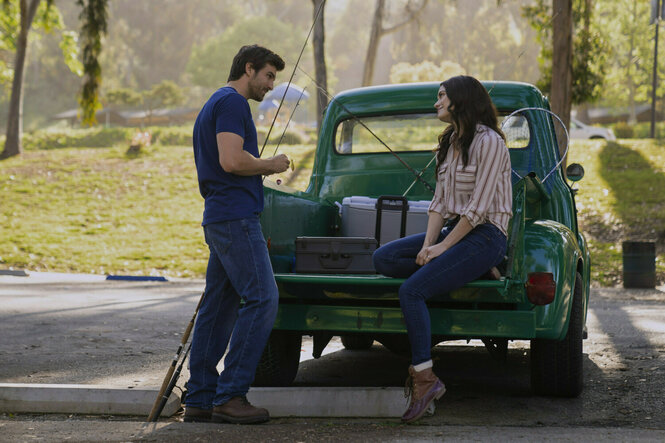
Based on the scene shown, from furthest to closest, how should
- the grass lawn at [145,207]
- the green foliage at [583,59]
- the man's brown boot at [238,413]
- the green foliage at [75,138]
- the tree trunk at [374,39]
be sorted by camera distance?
the green foliage at [75,138] → the tree trunk at [374,39] → the green foliage at [583,59] → the grass lawn at [145,207] → the man's brown boot at [238,413]

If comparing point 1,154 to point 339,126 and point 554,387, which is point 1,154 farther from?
point 554,387

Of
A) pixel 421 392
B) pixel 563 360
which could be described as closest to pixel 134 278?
pixel 563 360

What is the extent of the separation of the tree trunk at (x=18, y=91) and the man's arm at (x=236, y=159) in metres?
25.0

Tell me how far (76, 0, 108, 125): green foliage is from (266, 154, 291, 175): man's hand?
1623cm

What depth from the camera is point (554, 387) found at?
5.88 meters

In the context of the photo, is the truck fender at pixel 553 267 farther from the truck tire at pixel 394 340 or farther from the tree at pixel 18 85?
the tree at pixel 18 85

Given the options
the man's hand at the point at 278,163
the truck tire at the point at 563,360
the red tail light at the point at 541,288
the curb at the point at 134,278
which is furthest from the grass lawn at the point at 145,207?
the man's hand at the point at 278,163

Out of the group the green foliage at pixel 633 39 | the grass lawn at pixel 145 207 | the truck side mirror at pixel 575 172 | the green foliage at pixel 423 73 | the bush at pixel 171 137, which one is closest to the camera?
the truck side mirror at pixel 575 172

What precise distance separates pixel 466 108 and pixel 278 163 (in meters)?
1.06

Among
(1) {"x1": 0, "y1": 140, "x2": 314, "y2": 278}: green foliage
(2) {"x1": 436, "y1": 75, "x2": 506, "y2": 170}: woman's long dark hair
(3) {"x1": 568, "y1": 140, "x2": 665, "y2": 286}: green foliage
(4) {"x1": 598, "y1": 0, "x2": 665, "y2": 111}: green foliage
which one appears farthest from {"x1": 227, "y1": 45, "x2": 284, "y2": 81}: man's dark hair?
(4) {"x1": 598, "y1": 0, "x2": 665, "y2": 111}: green foliage

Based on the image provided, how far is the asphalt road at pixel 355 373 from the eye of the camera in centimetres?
478

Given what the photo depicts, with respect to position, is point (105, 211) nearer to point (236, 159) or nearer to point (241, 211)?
point (241, 211)

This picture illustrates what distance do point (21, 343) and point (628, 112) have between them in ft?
202

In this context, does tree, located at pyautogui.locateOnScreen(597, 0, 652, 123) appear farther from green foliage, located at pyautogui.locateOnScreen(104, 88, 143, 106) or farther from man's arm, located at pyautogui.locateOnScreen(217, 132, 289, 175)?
man's arm, located at pyautogui.locateOnScreen(217, 132, 289, 175)
